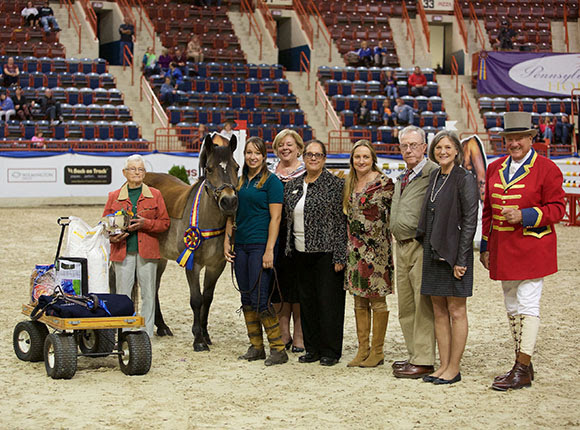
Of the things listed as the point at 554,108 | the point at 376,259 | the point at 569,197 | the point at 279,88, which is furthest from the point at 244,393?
the point at 554,108

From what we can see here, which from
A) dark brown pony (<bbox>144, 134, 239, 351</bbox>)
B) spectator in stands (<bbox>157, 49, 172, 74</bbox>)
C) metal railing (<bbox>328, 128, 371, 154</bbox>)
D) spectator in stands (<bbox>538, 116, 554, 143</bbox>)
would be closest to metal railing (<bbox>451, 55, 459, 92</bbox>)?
spectator in stands (<bbox>538, 116, 554, 143</bbox>)

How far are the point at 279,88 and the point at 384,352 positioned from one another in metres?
22.9

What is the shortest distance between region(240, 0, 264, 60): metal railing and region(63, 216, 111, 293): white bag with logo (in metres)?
25.7

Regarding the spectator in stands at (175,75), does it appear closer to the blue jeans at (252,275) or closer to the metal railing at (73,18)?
the metal railing at (73,18)

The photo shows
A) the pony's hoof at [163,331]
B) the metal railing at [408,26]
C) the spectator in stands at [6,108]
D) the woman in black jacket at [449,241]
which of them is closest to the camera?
the woman in black jacket at [449,241]

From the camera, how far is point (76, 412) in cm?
548

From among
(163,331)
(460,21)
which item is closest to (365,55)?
(460,21)

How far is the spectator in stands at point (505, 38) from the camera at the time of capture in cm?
3353

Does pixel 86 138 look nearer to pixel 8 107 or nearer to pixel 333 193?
pixel 8 107

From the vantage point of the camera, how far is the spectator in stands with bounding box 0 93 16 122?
940 inches

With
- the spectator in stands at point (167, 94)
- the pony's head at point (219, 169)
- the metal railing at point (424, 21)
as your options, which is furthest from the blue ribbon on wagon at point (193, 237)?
the metal railing at point (424, 21)

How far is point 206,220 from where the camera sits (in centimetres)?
743

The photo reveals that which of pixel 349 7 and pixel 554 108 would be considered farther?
pixel 349 7

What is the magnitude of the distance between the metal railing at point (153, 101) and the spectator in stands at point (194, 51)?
7.04 ft
